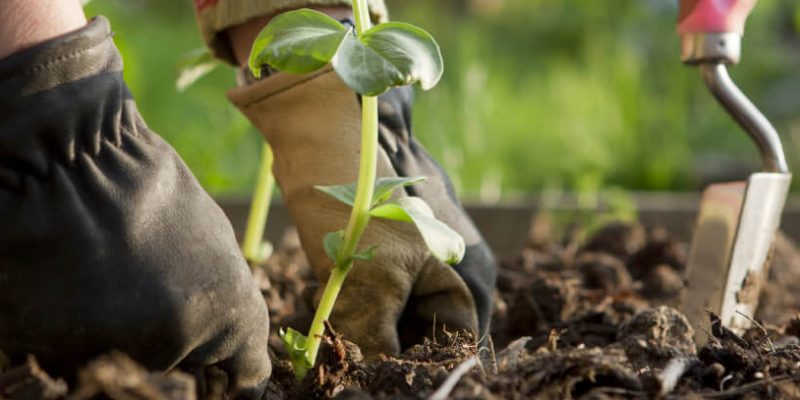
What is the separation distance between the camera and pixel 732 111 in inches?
63.9

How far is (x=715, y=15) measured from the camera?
1547 millimetres

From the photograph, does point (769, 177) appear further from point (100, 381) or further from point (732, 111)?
point (100, 381)

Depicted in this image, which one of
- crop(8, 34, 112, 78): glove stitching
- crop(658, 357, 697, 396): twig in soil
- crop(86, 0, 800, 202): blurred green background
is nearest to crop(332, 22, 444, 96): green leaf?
crop(8, 34, 112, 78): glove stitching

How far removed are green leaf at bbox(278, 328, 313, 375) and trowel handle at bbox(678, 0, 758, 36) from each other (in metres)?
0.83

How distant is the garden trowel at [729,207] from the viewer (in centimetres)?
155

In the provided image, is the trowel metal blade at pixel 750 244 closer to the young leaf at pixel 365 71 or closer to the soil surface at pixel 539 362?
the soil surface at pixel 539 362

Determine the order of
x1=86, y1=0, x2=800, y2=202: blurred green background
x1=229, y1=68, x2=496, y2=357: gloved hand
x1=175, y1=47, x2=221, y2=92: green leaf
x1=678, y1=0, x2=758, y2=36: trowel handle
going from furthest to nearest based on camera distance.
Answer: x1=86, y1=0, x2=800, y2=202: blurred green background
x1=175, y1=47, x2=221, y2=92: green leaf
x1=678, y1=0, x2=758, y2=36: trowel handle
x1=229, y1=68, x2=496, y2=357: gloved hand

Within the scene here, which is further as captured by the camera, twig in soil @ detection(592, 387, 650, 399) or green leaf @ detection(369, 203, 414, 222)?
green leaf @ detection(369, 203, 414, 222)

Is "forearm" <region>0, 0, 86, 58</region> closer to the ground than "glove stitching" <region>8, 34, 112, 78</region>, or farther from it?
farther from it

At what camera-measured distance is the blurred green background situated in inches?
136

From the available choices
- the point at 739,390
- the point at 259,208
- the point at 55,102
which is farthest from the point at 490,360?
the point at 259,208

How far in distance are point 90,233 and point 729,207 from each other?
1.03m

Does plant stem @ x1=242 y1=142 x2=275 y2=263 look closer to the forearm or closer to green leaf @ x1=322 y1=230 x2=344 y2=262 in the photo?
green leaf @ x1=322 y1=230 x2=344 y2=262

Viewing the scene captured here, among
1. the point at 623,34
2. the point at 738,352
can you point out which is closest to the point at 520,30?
the point at 623,34
